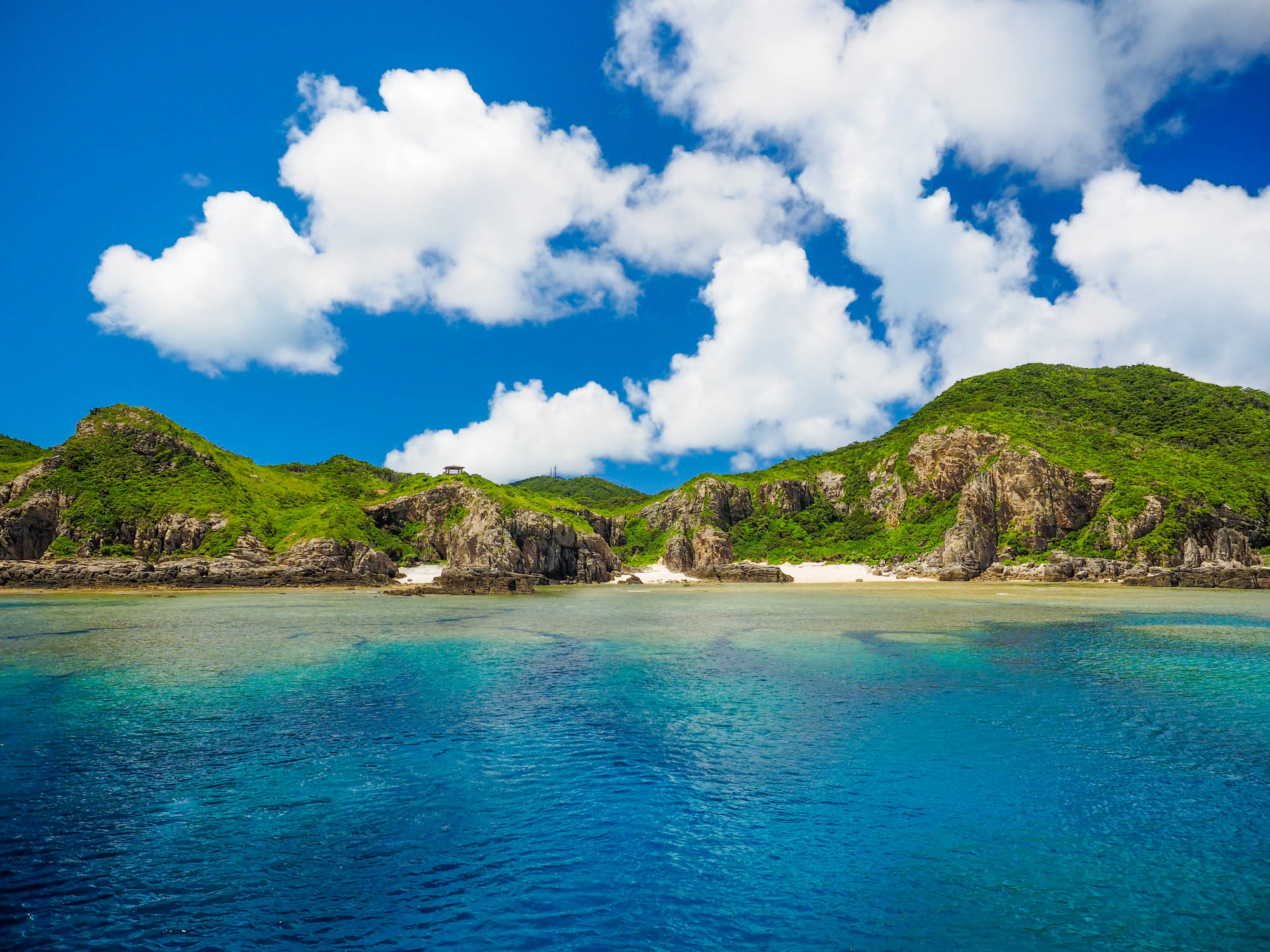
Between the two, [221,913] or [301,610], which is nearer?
[221,913]

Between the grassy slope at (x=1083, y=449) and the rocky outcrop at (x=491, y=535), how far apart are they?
120 ft

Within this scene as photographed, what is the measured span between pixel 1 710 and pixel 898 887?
25.5m

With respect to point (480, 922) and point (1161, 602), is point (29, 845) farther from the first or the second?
point (1161, 602)

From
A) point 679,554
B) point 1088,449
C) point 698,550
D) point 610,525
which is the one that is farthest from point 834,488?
point 610,525

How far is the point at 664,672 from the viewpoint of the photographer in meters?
25.3

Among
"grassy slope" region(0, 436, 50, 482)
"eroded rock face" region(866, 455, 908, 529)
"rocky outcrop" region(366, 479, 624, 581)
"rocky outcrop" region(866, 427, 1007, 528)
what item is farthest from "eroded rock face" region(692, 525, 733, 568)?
"grassy slope" region(0, 436, 50, 482)

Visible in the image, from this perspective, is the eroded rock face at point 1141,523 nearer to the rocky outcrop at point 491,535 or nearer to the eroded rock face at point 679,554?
the eroded rock face at point 679,554

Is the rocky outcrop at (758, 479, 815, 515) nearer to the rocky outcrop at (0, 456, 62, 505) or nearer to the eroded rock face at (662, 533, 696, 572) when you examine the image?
the eroded rock face at (662, 533, 696, 572)

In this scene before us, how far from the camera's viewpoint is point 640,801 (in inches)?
500

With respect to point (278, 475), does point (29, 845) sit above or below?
below

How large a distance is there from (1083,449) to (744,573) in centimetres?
6029

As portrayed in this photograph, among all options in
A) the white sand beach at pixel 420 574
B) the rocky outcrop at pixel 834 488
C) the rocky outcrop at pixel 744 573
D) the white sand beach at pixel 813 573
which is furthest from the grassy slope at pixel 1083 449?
the white sand beach at pixel 420 574

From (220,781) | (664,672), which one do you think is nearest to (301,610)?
(664,672)

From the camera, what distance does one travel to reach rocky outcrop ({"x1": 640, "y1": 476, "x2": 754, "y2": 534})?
127938mm
